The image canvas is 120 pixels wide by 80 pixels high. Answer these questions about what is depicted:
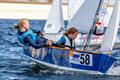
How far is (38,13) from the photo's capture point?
9062 cm

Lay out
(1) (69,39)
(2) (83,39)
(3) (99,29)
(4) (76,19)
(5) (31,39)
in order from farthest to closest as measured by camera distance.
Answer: (2) (83,39) → (3) (99,29) → (4) (76,19) → (5) (31,39) → (1) (69,39)

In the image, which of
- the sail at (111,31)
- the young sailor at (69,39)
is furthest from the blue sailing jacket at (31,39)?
the sail at (111,31)

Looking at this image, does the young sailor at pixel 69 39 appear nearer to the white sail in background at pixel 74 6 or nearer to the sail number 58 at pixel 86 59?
the sail number 58 at pixel 86 59

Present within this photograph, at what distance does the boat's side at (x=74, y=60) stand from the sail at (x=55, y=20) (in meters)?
8.24

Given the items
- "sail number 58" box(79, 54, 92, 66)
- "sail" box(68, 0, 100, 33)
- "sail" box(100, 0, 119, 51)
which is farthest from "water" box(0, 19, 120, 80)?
"sail" box(68, 0, 100, 33)

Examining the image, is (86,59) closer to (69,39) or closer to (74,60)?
(74,60)

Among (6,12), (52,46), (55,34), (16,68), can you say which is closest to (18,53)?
(55,34)

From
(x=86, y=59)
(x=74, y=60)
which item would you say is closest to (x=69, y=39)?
(x=74, y=60)

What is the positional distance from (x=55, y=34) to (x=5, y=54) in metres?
3.80

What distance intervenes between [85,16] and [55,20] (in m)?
3.93

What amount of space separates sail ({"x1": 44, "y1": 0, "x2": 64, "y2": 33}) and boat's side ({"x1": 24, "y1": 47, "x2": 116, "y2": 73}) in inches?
324

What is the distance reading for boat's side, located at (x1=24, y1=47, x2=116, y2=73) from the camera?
693 inches

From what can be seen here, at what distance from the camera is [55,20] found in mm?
27297

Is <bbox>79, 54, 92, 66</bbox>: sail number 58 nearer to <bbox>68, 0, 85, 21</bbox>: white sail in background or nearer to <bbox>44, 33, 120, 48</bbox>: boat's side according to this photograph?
<bbox>44, 33, 120, 48</bbox>: boat's side
